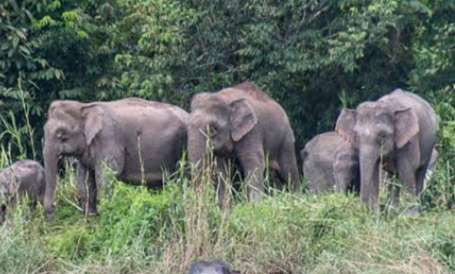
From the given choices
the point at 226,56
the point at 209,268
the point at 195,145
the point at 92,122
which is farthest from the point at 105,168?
the point at 226,56

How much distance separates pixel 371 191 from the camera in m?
15.8

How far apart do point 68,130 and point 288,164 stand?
2.92m

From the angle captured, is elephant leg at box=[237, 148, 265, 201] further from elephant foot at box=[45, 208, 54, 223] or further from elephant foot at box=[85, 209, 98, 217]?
elephant foot at box=[45, 208, 54, 223]

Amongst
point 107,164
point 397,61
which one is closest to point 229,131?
point 107,164

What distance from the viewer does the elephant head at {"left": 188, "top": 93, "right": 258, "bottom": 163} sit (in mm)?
16359

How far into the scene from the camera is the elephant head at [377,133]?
52.6 feet

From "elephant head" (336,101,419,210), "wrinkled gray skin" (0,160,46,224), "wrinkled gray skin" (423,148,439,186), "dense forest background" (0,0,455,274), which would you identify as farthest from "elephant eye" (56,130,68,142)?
"wrinkled gray skin" (423,148,439,186)

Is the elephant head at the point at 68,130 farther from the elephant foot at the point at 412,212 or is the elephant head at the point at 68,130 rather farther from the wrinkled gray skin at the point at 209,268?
the elephant foot at the point at 412,212

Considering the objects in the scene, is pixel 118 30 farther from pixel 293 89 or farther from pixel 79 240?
pixel 79 240

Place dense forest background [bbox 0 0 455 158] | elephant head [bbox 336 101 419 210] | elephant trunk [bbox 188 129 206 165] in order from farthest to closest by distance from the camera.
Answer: dense forest background [bbox 0 0 455 158] → elephant trunk [bbox 188 129 206 165] → elephant head [bbox 336 101 419 210]

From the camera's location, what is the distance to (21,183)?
1573 centimetres

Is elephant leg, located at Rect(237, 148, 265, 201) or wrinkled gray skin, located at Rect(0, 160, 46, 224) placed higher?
wrinkled gray skin, located at Rect(0, 160, 46, 224)

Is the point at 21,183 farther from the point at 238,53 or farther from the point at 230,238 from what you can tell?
the point at 238,53

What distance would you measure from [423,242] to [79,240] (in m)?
3.00
